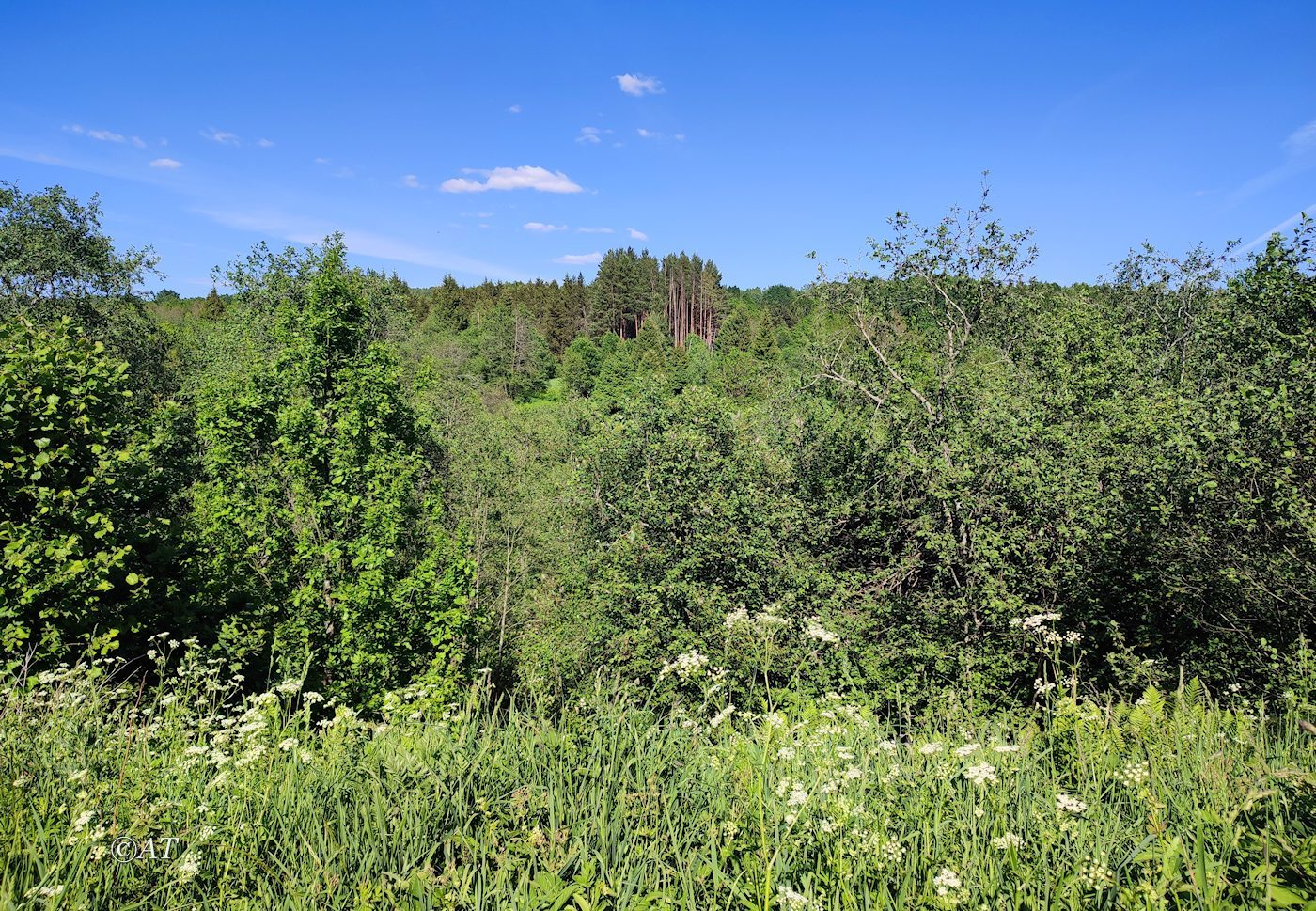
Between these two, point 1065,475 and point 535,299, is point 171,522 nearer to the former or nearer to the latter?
point 1065,475

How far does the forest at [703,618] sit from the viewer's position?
91.9 inches

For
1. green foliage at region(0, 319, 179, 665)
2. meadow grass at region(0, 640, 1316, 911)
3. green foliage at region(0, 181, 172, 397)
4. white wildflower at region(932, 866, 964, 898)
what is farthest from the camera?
green foliage at region(0, 181, 172, 397)

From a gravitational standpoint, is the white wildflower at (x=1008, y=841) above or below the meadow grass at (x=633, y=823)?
above

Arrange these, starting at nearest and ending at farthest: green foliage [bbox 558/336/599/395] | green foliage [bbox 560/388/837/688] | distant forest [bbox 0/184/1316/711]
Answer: distant forest [bbox 0/184/1316/711]
green foliage [bbox 560/388/837/688]
green foliage [bbox 558/336/599/395]

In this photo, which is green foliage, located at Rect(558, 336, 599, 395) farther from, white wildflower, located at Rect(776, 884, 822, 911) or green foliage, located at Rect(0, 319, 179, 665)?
white wildflower, located at Rect(776, 884, 822, 911)

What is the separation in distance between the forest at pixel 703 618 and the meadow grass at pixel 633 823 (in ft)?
0.08

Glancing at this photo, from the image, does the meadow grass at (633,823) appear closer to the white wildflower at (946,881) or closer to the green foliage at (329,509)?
the white wildflower at (946,881)

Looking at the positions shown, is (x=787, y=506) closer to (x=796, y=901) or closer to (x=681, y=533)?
(x=681, y=533)

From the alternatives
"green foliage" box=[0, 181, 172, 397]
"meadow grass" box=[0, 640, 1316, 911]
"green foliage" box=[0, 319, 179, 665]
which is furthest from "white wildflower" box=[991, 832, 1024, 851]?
"green foliage" box=[0, 181, 172, 397]

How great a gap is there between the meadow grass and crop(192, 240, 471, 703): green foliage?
8602 mm

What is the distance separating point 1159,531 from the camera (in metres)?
10.6

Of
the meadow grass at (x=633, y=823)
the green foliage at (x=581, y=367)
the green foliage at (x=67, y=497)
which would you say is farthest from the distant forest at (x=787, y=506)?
the green foliage at (x=581, y=367)

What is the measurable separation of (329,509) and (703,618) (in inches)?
289

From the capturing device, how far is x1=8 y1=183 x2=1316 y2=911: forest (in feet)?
7.66
